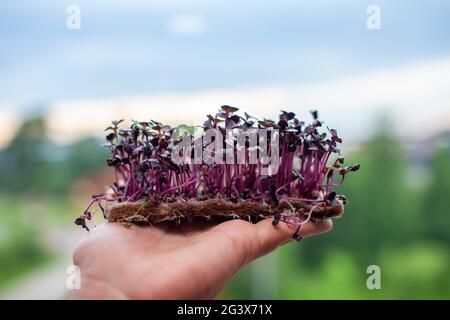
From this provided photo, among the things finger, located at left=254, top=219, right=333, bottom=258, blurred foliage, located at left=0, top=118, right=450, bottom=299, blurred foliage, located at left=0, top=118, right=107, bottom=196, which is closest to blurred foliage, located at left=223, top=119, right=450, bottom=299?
blurred foliage, located at left=0, top=118, right=450, bottom=299

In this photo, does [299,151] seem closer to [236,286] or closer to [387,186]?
[387,186]

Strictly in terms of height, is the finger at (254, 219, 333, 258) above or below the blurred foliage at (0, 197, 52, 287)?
above

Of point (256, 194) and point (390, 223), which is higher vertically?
point (256, 194)

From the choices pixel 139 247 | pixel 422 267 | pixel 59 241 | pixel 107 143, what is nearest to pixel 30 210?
pixel 59 241

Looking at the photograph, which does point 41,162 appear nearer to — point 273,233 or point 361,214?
point 361,214

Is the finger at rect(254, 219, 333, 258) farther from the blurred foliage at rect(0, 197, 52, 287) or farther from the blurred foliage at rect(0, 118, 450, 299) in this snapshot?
the blurred foliage at rect(0, 197, 52, 287)

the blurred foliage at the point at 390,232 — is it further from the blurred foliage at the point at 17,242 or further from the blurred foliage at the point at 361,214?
the blurred foliage at the point at 17,242
